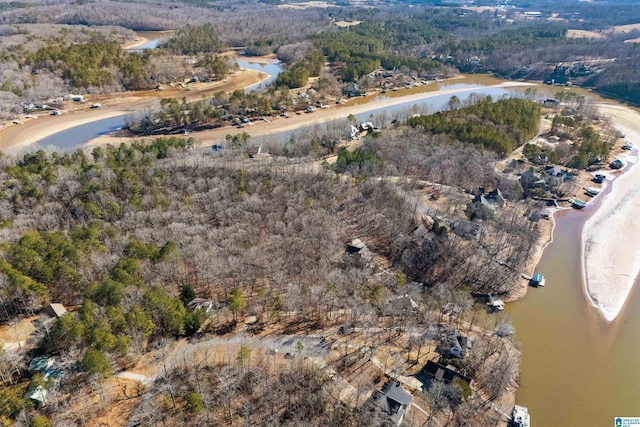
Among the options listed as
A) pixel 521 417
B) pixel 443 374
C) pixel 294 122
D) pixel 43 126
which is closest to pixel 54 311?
pixel 443 374

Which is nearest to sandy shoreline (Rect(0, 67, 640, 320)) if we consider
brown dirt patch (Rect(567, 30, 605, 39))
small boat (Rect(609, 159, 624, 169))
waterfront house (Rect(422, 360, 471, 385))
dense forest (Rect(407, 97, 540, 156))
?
small boat (Rect(609, 159, 624, 169))

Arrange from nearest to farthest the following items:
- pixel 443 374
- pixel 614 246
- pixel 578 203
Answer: pixel 443 374 < pixel 614 246 < pixel 578 203

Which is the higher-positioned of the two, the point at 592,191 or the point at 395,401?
the point at 395,401

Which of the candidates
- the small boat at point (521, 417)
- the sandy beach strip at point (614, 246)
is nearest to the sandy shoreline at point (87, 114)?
the small boat at point (521, 417)

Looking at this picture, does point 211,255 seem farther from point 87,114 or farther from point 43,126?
point 87,114

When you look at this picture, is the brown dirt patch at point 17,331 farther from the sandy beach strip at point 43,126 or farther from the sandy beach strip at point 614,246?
the sandy beach strip at point 43,126

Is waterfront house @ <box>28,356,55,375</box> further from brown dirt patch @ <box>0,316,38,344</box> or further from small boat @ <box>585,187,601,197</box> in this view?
small boat @ <box>585,187,601,197</box>

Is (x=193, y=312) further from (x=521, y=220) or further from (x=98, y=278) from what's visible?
(x=521, y=220)
